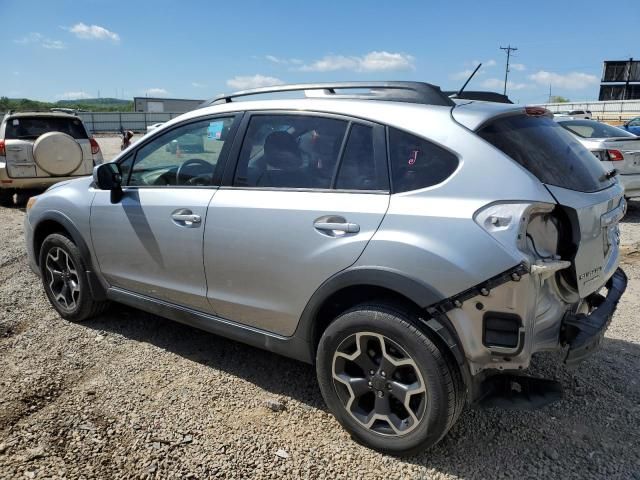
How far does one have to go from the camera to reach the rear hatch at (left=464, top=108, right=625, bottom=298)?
8.03ft

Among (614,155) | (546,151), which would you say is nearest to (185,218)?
(546,151)

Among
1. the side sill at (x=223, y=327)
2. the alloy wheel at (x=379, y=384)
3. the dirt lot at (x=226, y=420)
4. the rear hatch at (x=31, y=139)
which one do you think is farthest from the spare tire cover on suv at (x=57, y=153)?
the alloy wheel at (x=379, y=384)

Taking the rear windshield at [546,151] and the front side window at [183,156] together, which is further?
the front side window at [183,156]

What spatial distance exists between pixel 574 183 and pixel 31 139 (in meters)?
9.79

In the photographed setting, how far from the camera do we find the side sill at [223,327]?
2.95 m

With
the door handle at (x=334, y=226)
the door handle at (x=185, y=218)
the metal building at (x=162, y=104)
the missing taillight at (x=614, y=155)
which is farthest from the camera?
the metal building at (x=162, y=104)

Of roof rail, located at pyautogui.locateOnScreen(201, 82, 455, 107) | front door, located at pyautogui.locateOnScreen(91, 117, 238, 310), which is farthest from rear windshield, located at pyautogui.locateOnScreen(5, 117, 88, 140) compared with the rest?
roof rail, located at pyautogui.locateOnScreen(201, 82, 455, 107)

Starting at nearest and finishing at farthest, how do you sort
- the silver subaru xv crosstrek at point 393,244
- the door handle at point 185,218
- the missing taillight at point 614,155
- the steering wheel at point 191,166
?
the silver subaru xv crosstrek at point 393,244 < the door handle at point 185,218 < the steering wheel at point 191,166 < the missing taillight at point 614,155

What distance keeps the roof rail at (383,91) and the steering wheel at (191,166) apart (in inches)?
24.0

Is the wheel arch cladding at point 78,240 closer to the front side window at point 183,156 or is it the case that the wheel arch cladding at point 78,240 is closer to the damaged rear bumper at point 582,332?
the front side window at point 183,156

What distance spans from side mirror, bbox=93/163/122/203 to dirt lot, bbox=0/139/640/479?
1.15m

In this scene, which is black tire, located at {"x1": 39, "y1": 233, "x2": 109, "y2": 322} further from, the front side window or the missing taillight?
the missing taillight

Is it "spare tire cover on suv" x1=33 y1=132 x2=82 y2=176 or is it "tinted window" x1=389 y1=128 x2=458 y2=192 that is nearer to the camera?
"tinted window" x1=389 y1=128 x2=458 y2=192

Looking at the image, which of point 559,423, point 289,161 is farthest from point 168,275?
point 559,423
